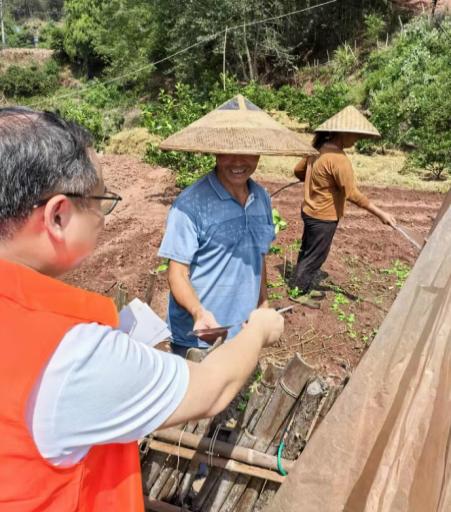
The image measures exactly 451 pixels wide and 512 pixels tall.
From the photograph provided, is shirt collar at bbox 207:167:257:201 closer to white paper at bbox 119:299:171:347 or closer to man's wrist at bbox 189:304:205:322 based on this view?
man's wrist at bbox 189:304:205:322

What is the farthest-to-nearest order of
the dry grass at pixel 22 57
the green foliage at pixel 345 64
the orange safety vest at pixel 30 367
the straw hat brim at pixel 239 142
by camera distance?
the dry grass at pixel 22 57
the green foliage at pixel 345 64
the straw hat brim at pixel 239 142
the orange safety vest at pixel 30 367

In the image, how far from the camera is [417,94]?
46.7 feet

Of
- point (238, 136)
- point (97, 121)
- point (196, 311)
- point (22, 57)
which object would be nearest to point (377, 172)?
point (97, 121)

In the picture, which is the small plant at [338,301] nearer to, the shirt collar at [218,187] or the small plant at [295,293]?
the small plant at [295,293]

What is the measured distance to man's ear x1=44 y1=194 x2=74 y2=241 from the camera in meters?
0.97

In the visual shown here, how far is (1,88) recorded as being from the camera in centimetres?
3481

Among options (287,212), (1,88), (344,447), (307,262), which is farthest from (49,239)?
(1,88)

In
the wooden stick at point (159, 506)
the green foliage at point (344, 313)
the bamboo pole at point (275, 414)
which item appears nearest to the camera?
the bamboo pole at point (275, 414)

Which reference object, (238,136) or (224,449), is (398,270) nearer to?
(238,136)

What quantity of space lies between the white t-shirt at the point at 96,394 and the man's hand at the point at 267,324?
402 millimetres

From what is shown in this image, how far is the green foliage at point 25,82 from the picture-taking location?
1371 inches

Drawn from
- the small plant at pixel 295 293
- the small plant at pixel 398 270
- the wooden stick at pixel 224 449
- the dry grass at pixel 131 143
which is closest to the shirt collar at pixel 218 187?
the wooden stick at pixel 224 449

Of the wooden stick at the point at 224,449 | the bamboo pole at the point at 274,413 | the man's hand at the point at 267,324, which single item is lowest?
the wooden stick at the point at 224,449

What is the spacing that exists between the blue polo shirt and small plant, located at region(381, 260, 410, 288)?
367 centimetres
